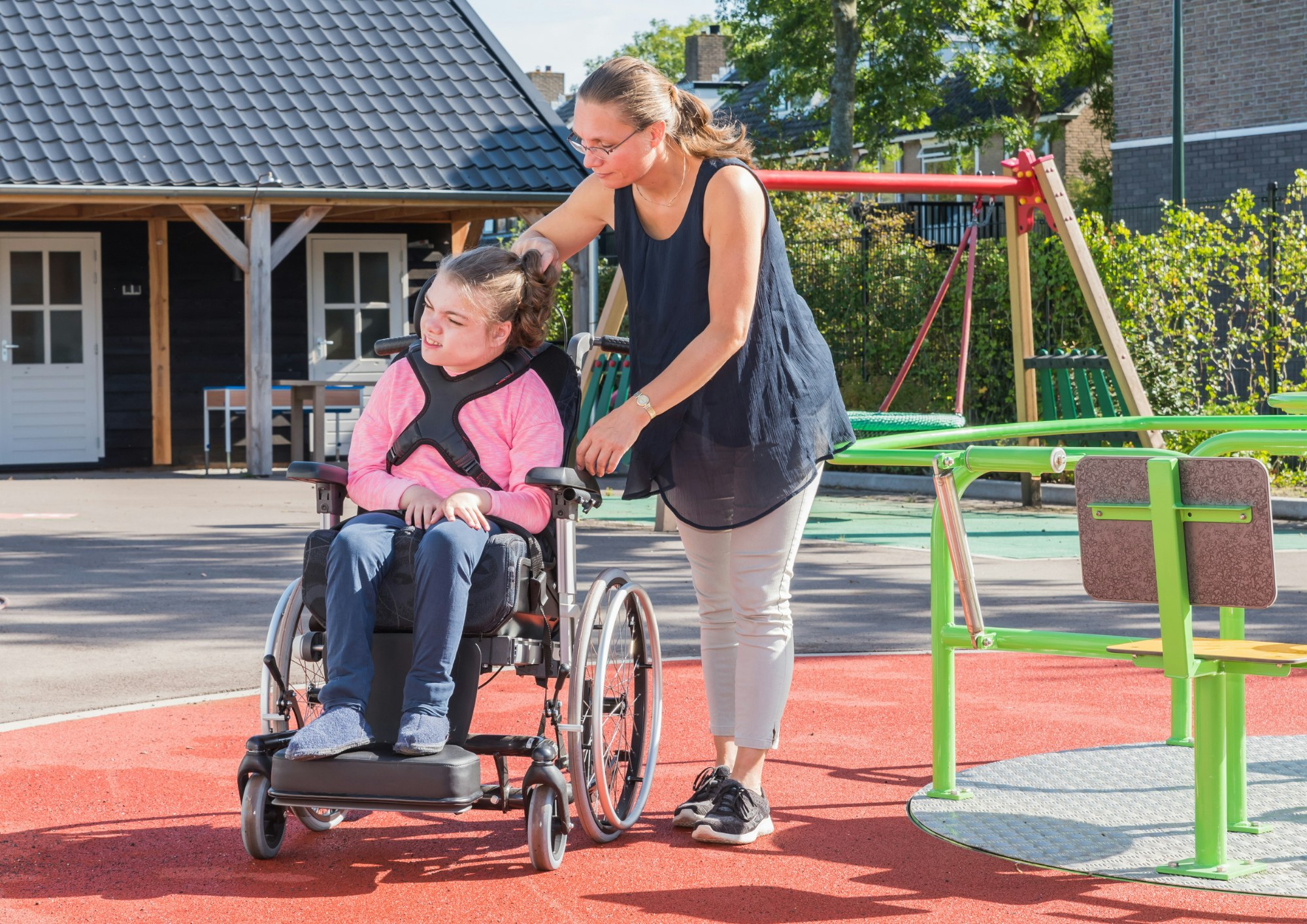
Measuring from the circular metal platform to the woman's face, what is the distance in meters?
1.71

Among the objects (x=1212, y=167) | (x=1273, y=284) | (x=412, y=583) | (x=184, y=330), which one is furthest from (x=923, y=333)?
(x=1212, y=167)

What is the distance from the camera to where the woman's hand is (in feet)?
12.1

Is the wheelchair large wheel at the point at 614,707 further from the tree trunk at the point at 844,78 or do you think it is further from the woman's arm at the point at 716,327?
the tree trunk at the point at 844,78

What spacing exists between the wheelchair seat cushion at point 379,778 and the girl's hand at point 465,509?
20.9 inches

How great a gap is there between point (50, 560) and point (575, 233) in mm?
6294

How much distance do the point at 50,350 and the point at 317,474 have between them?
14401 mm

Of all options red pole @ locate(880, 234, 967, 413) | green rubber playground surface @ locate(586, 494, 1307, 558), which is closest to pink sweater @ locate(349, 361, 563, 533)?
green rubber playground surface @ locate(586, 494, 1307, 558)

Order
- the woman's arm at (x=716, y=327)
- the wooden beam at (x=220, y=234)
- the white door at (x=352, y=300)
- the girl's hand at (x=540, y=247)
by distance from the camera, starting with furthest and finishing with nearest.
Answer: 1. the white door at (x=352, y=300)
2. the wooden beam at (x=220, y=234)
3. the girl's hand at (x=540, y=247)
4. the woman's arm at (x=716, y=327)

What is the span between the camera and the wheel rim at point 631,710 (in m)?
3.97

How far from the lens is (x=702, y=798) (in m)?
4.01

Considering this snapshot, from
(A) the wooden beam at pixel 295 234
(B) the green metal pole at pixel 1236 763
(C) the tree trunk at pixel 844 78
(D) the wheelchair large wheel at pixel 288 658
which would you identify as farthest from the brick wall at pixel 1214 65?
(D) the wheelchair large wheel at pixel 288 658

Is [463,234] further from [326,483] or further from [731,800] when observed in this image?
[731,800]

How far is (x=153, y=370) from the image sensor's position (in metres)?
17.5

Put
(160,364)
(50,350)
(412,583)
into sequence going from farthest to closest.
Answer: (160,364) < (50,350) < (412,583)
